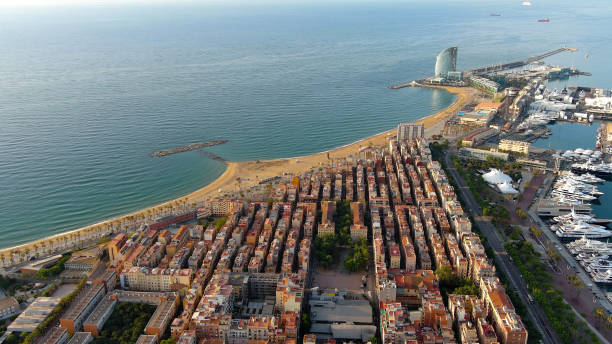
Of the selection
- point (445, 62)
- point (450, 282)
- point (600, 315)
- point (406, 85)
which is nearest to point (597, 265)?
point (600, 315)

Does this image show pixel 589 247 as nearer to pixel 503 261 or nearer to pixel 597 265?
pixel 597 265

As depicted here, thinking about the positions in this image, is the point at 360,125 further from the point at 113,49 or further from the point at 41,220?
the point at 113,49

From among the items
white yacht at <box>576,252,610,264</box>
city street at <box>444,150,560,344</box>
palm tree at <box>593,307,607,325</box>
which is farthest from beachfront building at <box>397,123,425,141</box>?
palm tree at <box>593,307,607,325</box>

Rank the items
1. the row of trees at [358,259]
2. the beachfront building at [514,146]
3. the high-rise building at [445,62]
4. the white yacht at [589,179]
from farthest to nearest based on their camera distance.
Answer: the high-rise building at [445,62] → the beachfront building at [514,146] → the white yacht at [589,179] → the row of trees at [358,259]

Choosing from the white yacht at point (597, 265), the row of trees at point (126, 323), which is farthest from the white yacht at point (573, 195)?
the row of trees at point (126, 323)

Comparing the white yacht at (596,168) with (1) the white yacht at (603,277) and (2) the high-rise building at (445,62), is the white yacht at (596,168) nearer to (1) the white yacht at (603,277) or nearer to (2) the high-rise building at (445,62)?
(1) the white yacht at (603,277)

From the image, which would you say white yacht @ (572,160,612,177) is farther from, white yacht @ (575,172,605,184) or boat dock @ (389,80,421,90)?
boat dock @ (389,80,421,90)

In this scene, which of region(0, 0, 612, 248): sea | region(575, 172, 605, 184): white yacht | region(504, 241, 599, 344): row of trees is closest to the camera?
region(504, 241, 599, 344): row of trees
